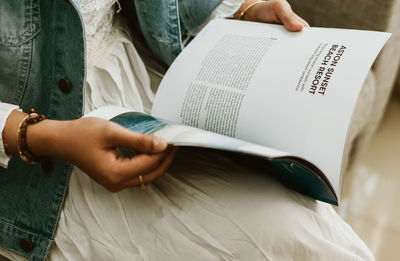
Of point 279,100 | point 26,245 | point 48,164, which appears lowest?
point 26,245

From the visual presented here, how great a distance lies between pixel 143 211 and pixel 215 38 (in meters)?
0.27

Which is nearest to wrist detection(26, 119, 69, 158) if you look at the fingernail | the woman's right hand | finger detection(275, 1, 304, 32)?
the woman's right hand

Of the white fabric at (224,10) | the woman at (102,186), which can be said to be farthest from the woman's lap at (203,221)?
the white fabric at (224,10)

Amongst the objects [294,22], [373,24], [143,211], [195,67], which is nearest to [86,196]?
[143,211]

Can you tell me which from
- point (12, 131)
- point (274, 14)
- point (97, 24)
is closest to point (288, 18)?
point (274, 14)

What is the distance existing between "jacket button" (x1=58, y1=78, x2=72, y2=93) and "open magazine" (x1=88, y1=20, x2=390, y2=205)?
0.08m

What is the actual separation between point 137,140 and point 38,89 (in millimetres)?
201

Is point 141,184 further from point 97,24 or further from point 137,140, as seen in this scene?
point 97,24

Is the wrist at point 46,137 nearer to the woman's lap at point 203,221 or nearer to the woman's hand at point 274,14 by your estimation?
the woman's lap at point 203,221

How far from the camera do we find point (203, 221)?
0.45 meters

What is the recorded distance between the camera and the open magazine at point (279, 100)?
44 cm

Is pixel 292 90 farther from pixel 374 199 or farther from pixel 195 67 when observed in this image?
pixel 374 199

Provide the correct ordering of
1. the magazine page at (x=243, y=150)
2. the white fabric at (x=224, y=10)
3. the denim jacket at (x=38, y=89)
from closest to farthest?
1. the magazine page at (x=243, y=150)
2. the denim jacket at (x=38, y=89)
3. the white fabric at (x=224, y=10)

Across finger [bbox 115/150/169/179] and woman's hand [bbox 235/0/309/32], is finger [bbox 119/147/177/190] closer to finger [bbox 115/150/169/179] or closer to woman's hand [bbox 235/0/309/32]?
finger [bbox 115/150/169/179]
